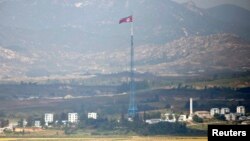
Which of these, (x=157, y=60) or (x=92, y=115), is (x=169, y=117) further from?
(x=157, y=60)

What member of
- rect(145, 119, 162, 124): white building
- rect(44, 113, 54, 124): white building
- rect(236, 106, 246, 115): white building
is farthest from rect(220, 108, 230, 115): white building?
rect(44, 113, 54, 124): white building

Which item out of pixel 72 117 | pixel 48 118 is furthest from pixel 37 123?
pixel 72 117

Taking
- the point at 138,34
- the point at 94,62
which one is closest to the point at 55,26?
the point at 138,34

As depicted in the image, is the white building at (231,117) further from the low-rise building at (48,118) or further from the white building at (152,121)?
the low-rise building at (48,118)

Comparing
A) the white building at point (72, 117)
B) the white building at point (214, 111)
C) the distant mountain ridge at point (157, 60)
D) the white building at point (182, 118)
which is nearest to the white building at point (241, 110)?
the white building at point (214, 111)

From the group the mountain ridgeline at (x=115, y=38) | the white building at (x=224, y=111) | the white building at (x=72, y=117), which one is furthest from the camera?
the mountain ridgeline at (x=115, y=38)

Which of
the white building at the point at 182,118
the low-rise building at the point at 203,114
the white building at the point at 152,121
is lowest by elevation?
the white building at the point at 152,121

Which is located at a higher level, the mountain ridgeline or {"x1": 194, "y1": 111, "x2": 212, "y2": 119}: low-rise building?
the mountain ridgeline

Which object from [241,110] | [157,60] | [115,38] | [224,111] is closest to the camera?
[224,111]

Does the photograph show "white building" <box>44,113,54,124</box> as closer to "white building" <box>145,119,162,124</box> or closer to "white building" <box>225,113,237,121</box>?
"white building" <box>145,119,162,124</box>

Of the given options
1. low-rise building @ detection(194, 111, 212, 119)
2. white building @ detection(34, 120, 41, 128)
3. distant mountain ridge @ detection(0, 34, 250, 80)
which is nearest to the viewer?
white building @ detection(34, 120, 41, 128)
